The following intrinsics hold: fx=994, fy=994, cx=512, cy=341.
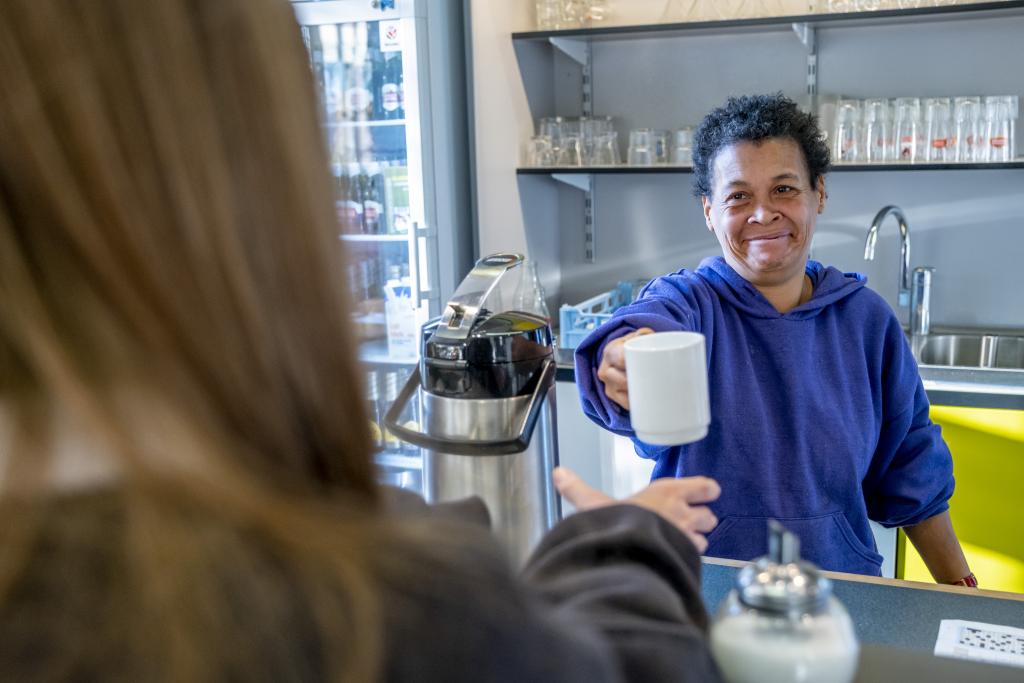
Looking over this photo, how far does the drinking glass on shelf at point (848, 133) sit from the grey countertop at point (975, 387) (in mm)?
711

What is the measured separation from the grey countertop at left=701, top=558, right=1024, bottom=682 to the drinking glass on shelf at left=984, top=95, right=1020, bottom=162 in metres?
2.02

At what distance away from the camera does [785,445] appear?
1.64 m

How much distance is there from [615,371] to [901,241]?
2.23 meters

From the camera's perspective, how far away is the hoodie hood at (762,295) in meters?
1.70

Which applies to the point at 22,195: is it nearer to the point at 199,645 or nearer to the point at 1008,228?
the point at 199,645

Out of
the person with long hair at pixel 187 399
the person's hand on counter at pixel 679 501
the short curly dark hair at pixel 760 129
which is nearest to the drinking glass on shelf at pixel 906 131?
the short curly dark hair at pixel 760 129

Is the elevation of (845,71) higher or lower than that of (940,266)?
higher

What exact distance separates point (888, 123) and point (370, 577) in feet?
9.48

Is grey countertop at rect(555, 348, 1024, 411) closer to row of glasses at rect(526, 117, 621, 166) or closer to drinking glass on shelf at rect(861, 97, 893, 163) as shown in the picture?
drinking glass on shelf at rect(861, 97, 893, 163)

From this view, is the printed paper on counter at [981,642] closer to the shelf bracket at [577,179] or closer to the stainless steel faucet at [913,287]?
the stainless steel faucet at [913,287]

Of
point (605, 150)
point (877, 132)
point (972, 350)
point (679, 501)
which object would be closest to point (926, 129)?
point (877, 132)

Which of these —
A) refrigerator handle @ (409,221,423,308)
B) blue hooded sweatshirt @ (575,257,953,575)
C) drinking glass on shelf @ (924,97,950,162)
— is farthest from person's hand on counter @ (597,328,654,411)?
drinking glass on shelf @ (924,97,950,162)

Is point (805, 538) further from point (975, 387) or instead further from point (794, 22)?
point (794, 22)

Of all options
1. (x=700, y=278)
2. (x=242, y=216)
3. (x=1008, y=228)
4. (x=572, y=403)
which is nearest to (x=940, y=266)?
(x=1008, y=228)
